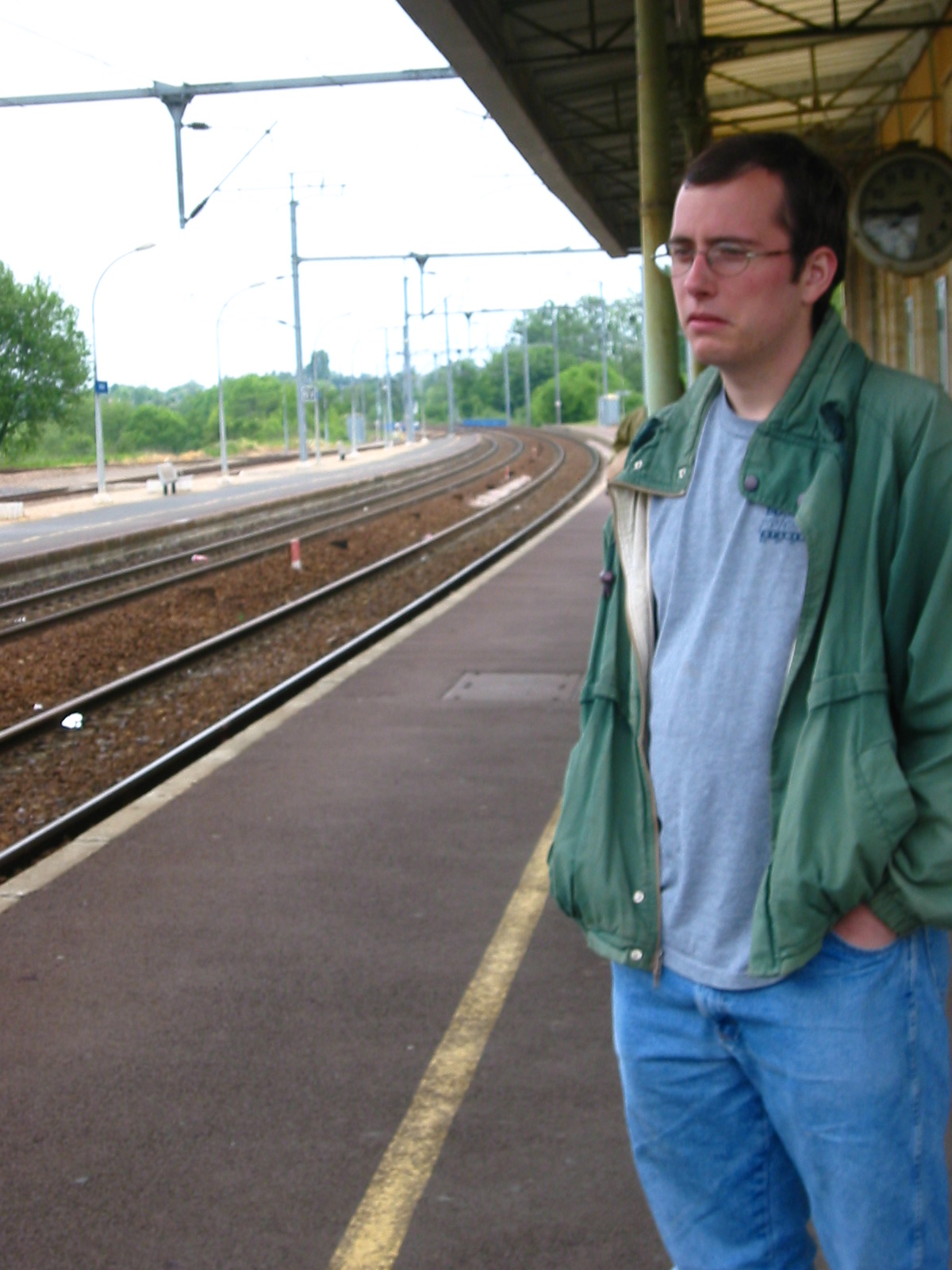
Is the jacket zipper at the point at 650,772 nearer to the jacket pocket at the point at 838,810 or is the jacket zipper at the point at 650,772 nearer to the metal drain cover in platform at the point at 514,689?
the jacket pocket at the point at 838,810

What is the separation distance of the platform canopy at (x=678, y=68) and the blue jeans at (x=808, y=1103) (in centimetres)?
814

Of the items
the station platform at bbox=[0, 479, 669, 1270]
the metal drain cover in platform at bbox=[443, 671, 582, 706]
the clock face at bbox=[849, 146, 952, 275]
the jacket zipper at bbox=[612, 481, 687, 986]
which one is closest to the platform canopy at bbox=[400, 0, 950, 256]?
the clock face at bbox=[849, 146, 952, 275]

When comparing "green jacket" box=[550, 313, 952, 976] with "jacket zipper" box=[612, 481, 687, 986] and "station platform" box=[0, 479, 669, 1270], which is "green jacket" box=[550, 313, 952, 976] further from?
"station platform" box=[0, 479, 669, 1270]

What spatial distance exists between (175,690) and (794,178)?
406 inches

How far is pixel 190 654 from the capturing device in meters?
13.0

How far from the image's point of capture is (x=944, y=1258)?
1.85 meters

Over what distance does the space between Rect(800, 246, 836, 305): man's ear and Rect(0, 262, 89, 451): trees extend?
41.8 m

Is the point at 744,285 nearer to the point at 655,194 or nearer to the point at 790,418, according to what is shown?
the point at 790,418

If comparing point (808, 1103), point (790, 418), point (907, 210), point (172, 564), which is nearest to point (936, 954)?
point (808, 1103)

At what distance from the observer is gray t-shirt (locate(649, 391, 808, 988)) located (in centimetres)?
185

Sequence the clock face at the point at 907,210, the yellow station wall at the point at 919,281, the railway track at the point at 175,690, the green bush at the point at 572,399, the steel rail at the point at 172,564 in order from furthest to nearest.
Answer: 1. the green bush at the point at 572,399
2. the steel rail at the point at 172,564
3. the yellow station wall at the point at 919,281
4. the clock face at the point at 907,210
5. the railway track at the point at 175,690

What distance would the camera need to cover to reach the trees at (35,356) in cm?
4456

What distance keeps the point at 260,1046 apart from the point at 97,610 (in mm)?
12589

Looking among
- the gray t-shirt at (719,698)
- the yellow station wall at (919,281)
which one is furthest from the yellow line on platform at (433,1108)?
the yellow station wall at (919,281)
